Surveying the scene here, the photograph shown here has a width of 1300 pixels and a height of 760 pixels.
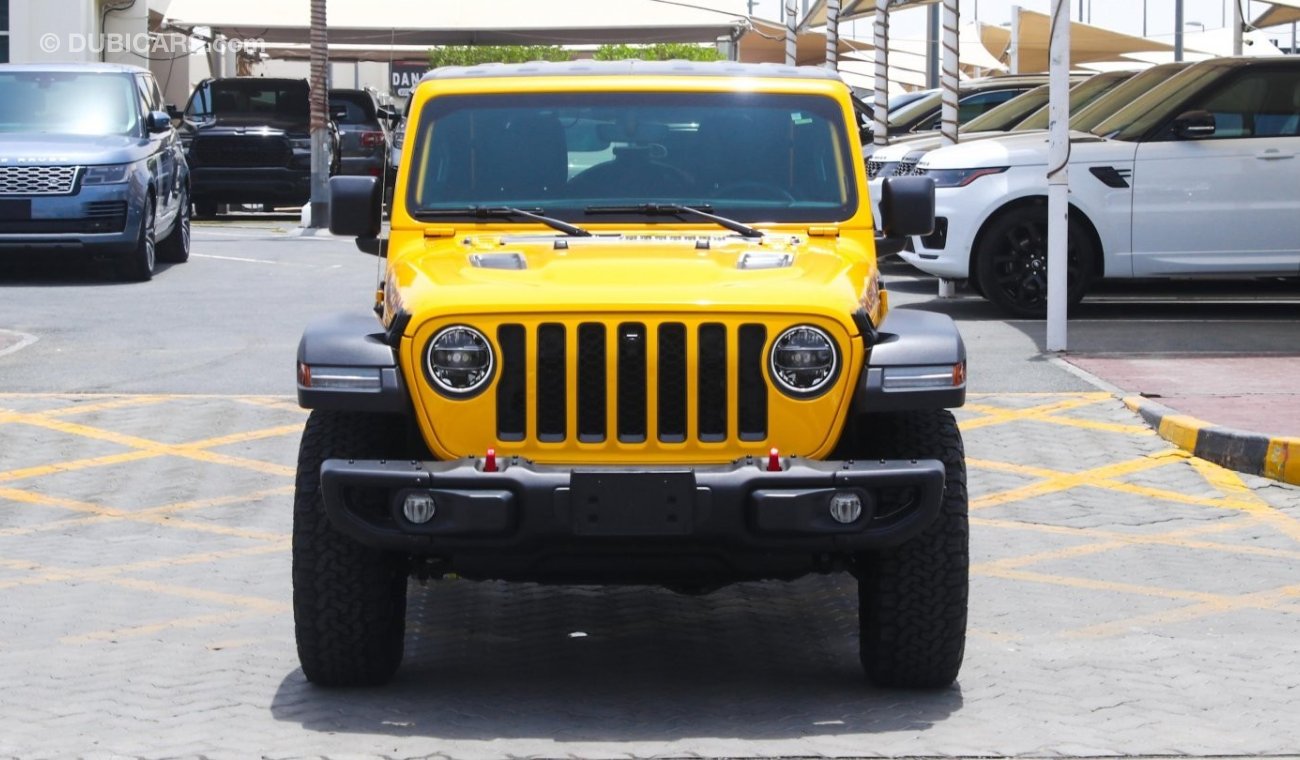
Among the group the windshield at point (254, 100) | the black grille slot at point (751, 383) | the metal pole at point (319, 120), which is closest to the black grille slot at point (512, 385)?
the black grille slot at point (751, 383)

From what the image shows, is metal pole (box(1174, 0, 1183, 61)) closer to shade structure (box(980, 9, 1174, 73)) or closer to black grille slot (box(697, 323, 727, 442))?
shade structure (box(980, 9, 1174, 73))

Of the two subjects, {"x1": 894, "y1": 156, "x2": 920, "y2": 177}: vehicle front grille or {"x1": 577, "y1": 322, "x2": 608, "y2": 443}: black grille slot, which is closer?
{"x1": 577, "y1": 322, "x2": 608, "y2": 443}: black grille slot

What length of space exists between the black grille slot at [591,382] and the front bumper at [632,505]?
0.22 meters

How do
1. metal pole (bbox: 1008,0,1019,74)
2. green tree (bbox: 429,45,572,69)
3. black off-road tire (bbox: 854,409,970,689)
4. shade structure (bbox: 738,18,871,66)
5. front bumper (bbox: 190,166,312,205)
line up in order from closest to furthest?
black off-road tire (bbox: 854,409,970,689)
front bumper (bbox: 190,166,312,205)
metal pole (bbox: 1008,0,1019,74)
shade structure (bbox: 738,18,871,66)
green tree (bbox: 429,45,572,69)

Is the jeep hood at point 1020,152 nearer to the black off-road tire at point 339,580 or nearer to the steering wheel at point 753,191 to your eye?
the steering wheel at point 753,191

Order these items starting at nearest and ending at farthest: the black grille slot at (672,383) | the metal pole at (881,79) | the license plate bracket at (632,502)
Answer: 1. the license plate bracket at (632,502)
2. the black grille slot at (672,383)
3. the metal pole at (881,79)

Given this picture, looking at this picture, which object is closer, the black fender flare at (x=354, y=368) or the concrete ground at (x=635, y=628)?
the concrete ground at (x=635, y=628)

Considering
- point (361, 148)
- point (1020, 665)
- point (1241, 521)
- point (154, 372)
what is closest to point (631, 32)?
point (361, 148)

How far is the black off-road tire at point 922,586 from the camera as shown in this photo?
5816 mm

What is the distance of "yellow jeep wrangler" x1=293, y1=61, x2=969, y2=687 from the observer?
5.50m

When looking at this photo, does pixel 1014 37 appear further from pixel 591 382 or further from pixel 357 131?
pixel 591 382

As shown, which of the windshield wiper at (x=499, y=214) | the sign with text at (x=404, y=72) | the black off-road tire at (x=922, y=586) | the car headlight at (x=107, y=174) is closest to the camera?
the black off-road tire at (x=922, y=586)

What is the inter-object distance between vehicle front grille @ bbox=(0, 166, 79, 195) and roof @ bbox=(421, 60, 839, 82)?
10639 millimetres

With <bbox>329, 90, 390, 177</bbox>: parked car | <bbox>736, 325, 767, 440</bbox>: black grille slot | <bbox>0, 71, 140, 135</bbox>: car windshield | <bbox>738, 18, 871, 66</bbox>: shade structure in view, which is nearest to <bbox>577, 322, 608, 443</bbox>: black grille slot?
<bbox>736, 325, 767, 440</bbox>: black grille slot
